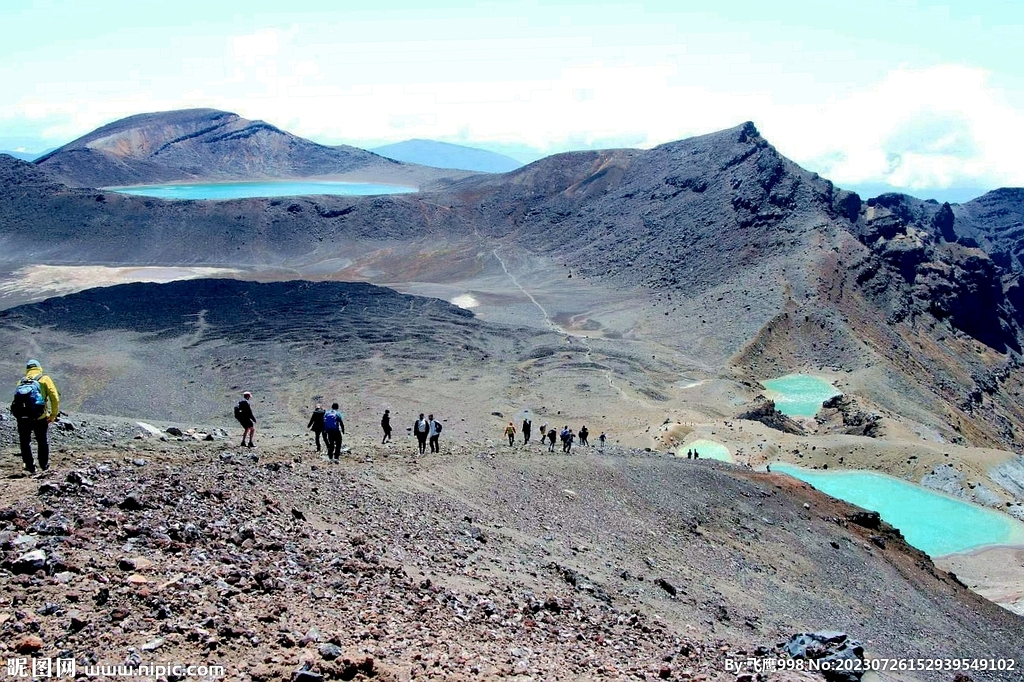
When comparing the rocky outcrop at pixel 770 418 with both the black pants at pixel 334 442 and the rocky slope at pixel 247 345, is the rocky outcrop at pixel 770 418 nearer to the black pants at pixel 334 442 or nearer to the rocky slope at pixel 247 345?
the rocky slope at pixel 247 345

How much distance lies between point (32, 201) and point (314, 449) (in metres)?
106

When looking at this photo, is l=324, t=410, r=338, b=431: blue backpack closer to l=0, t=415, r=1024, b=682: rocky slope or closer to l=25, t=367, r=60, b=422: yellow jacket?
l=0, t=415, r=1024, b=682: rocky slope

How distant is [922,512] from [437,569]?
86.3ft

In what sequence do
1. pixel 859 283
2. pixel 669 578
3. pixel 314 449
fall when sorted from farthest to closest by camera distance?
pixel 859 283, pixel 314 449, pixel 669 578

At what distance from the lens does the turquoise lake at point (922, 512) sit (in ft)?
96.2

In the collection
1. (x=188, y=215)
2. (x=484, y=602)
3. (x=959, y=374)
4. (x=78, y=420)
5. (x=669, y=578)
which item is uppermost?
(x=188, y=215)

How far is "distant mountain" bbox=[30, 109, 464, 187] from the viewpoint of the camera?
156m

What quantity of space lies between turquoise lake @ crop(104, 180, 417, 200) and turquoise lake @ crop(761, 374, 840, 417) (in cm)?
9418

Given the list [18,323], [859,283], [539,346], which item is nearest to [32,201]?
[18,323]

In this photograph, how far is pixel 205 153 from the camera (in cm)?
17862

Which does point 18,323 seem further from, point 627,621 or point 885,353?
point 885,353

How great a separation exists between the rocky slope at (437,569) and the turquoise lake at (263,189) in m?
123

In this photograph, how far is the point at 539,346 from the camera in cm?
5588

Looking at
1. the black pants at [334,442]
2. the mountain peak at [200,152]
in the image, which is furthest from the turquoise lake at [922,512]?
the mountain peak at [200,152]
